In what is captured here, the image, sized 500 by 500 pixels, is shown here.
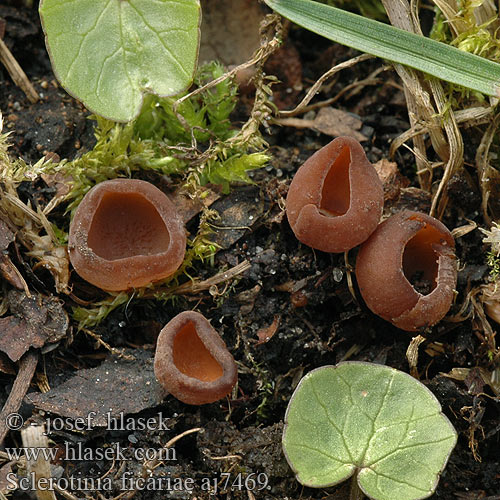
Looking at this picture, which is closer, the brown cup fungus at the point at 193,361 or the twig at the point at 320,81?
the brown cup fungus at the point at 193,361

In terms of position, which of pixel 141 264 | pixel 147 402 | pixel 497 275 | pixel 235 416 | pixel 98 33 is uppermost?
pixel 98 33

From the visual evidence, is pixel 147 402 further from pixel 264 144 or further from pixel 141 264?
pixel 264 144

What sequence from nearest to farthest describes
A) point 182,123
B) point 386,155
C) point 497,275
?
1. point 497,275
2. point 182,123
3. point 386,155

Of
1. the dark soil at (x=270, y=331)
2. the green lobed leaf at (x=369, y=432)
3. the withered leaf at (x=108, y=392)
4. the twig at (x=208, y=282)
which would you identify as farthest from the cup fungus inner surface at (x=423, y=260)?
the withered leaf at (x=108, y=392)

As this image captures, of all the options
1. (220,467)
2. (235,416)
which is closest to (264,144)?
(235,416)

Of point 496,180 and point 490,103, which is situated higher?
point 490,103

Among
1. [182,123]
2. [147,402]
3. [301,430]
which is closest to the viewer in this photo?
[301,430]

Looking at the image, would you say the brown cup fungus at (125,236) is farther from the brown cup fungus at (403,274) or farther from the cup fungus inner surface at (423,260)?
the cup fungus inner surface at (423,260)

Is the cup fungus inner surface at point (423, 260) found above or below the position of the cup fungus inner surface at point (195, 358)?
above
